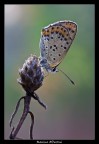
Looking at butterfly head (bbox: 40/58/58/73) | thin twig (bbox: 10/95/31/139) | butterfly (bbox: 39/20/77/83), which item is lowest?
thin twig (bbox: 10/95/31/139)

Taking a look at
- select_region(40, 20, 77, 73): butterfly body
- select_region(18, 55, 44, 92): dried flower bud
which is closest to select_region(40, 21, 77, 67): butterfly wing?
select_region(40, 20, 77, 73): butterfly body

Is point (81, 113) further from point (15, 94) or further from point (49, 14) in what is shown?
point (49, 14)

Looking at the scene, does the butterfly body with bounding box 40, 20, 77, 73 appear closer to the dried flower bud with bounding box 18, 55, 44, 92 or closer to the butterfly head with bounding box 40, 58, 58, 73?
the butterfly head with bounding box 40, 58, 58, 73

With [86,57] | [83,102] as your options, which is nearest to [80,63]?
[86,57]

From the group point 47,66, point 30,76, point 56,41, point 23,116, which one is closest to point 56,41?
point 56,41

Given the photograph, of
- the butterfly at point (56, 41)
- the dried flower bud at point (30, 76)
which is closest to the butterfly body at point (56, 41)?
the butterfly at point (56, 41)

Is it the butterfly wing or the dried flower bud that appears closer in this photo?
the dried flower bud
